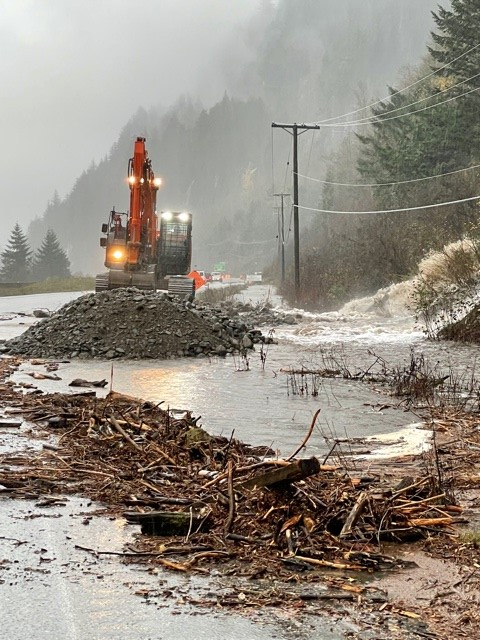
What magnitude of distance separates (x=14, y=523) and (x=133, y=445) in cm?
198

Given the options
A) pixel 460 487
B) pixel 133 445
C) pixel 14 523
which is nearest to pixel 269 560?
pixel 14 523

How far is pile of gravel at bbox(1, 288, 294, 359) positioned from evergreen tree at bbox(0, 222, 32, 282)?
93.4m

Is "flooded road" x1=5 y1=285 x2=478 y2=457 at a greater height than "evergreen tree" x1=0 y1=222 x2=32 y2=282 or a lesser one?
lesser

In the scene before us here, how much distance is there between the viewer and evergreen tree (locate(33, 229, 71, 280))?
116625 millimetres

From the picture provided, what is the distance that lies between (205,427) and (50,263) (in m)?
110

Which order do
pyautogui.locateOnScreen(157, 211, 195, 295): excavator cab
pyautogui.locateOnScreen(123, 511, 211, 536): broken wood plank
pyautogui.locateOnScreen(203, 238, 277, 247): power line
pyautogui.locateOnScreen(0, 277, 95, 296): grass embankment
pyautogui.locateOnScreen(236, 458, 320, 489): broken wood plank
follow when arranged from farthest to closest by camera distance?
pyautogui.locateOnScreen(203, 238, 277, 247): power line → pyautogui.locateOnScreen(0, 277, 95, 296): grass embankment → pyautogui.locateOnScreen(157, 211, 195, 295): excavator cab → pyautogui.locateOnScreen(123, 511, 211, 536): broken wood plank → pyautogui.locateOnScreen(236, 458, 320, 489): broken wood plank

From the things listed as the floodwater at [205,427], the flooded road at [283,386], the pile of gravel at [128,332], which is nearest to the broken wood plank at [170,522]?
the floodwater at [205,427]

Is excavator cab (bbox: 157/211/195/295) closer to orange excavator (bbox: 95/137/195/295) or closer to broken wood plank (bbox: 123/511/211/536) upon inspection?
orange excavator (bbox: 95/137/195/295)

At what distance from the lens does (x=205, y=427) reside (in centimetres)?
1050

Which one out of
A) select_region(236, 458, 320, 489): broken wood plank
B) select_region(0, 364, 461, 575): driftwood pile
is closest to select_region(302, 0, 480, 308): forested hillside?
select_region(0, 364, 461, 575): driftwood pile

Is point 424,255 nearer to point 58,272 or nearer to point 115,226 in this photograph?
point 115,226

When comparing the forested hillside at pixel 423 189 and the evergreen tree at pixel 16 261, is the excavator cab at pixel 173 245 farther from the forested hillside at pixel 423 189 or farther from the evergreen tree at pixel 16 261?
the evergreen tree at pixel 16 261

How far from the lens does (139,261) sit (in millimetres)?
29375

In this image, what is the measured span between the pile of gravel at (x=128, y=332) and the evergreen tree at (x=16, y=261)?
9343 centimetres
